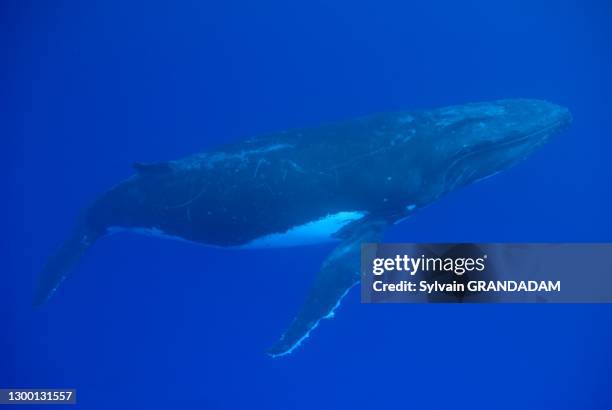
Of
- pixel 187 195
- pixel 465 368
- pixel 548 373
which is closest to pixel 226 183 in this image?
pixel 187 195

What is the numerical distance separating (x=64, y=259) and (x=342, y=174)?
480cm

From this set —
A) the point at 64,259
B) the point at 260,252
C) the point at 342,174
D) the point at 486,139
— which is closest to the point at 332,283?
the point at 342,174

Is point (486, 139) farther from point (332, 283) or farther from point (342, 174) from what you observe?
point (332, 283)

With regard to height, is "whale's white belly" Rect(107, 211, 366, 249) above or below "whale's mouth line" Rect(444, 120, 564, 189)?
below

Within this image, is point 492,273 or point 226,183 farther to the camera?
point 226,183

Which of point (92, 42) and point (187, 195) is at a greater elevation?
point (92, 42)

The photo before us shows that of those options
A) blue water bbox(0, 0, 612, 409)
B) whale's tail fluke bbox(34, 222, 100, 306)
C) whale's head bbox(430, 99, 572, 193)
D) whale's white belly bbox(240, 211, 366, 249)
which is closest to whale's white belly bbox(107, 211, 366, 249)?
whale's white belly bbox(240, 211, 366, 249)

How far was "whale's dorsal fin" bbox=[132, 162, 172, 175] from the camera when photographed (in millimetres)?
7896

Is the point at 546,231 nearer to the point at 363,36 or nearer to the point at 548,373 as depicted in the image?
the point at 548,373

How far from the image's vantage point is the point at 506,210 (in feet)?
36.0

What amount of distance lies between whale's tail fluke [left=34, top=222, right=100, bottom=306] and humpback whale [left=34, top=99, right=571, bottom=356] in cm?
171

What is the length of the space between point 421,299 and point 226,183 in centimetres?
296

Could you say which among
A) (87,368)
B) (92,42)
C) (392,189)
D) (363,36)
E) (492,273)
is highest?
(363,36)

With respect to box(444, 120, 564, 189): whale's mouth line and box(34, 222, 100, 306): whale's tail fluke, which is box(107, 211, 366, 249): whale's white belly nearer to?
box(34, 222, 100, 306): whale's tail fluke
